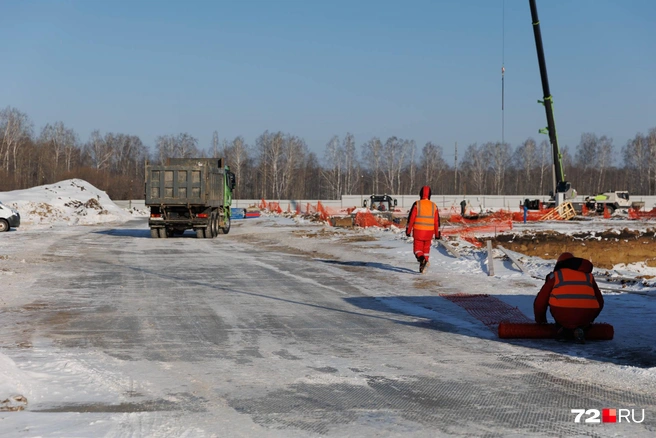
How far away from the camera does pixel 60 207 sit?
46438 millimetres

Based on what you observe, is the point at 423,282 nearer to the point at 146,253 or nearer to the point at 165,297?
the point at 165,297

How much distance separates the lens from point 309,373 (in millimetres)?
6801

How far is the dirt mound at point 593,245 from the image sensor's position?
24328 mm

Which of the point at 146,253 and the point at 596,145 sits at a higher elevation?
the point at 596,145

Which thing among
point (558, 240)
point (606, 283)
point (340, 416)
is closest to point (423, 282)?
point (606, 283)

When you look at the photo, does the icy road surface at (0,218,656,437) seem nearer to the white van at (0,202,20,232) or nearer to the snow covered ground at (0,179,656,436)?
the snow covered ground at (0,179,656,436)

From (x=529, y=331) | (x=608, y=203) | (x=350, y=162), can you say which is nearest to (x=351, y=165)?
(x=350, y=162)

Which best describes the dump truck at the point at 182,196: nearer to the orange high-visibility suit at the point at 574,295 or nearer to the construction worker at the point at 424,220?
the construction worker at the point at 424,220

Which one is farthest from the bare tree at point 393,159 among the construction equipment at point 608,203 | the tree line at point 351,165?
the construction equipment at point 608,203

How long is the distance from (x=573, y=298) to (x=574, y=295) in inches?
1.5

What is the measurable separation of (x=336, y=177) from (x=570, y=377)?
10984 centimetres

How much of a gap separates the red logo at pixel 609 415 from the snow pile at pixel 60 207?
3774cm

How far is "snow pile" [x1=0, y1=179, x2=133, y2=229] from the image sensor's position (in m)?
43.2
